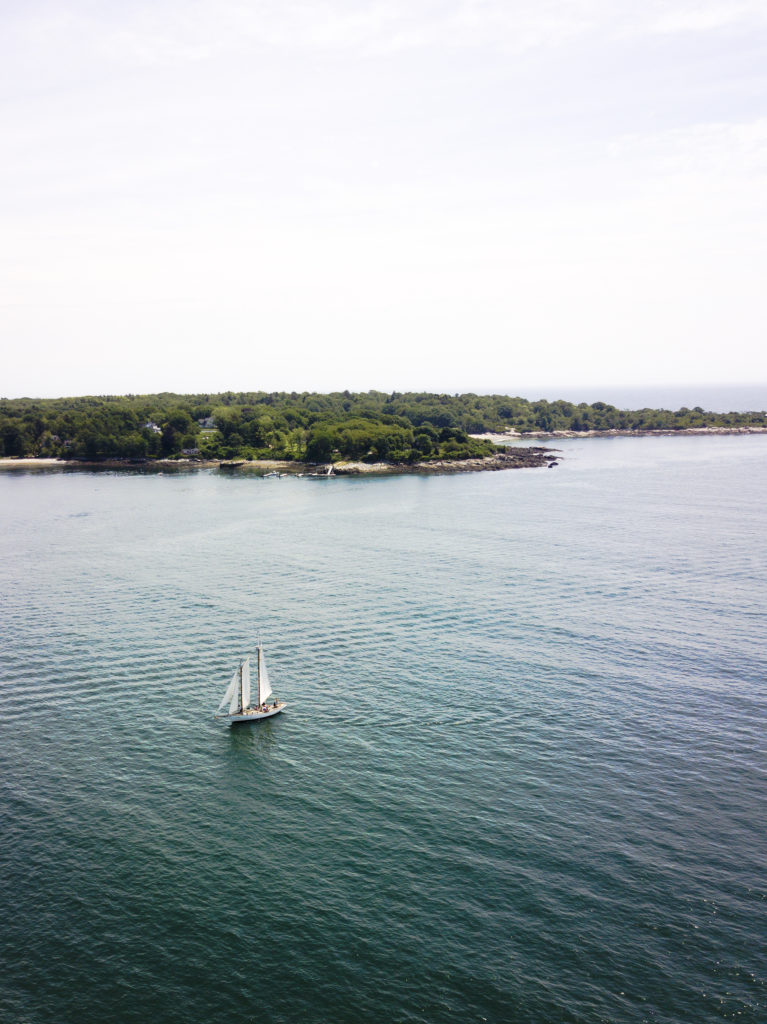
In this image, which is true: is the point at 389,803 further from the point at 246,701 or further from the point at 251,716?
the point at 246,701

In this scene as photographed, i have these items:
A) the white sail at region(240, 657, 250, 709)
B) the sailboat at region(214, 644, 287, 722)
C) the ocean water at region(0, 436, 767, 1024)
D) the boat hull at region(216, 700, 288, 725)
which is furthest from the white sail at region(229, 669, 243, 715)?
the ocean water at region(0, 436, 767, 1024)

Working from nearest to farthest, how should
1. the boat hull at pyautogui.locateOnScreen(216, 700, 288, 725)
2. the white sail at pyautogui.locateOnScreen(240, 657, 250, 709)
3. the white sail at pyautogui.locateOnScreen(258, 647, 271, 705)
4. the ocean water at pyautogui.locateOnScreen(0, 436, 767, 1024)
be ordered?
the ocean water at pyautogui.locateOnScreen(0, 436, 767, 1024) < the boat hull at pyautogui.locateOnScreen(216, 700, 288, 725) < the white sail at pyautogui.locateOnScreen(240, 657, 250, 709) < the white sail at pyautogui.locateOnScreen(258, 647, 271, 705)

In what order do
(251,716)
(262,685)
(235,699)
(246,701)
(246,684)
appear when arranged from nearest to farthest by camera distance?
1. (235,699)
2. (251,716)
3. (246,701)
4. (246,684)
5. (262,685)

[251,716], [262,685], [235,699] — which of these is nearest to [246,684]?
[262,685]

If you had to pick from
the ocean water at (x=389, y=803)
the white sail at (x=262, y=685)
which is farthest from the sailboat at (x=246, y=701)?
the ocean water at (x=389, y=803)

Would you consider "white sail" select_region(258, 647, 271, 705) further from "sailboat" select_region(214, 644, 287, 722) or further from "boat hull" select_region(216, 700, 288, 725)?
"boat hull" select_region(216, 700, 288, 725)

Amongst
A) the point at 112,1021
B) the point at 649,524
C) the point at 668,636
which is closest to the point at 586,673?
the point at 668,636
